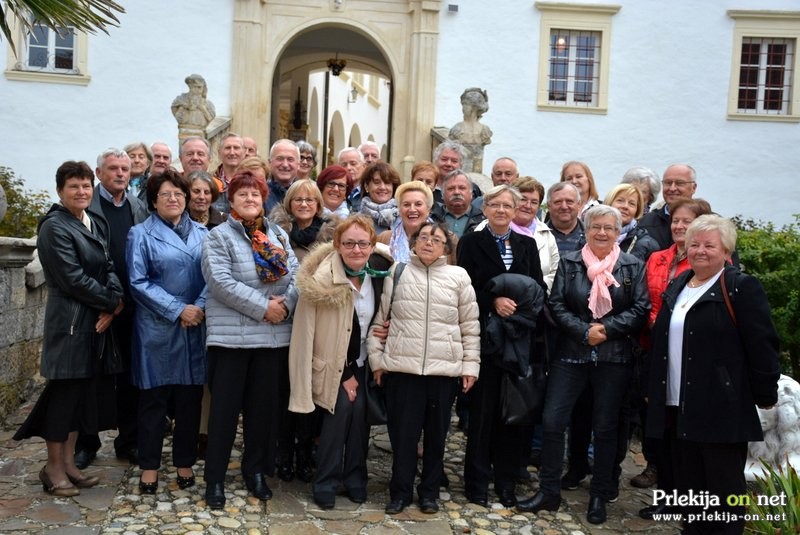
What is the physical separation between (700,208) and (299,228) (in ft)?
8.65

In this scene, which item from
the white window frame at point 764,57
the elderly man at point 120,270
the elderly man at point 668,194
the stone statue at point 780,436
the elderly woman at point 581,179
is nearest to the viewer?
the elderly man at point 120,270

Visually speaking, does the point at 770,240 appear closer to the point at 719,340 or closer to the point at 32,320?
the point at 719,340

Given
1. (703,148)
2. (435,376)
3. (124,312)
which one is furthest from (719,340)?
(703,148)

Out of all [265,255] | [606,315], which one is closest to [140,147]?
[265,255]

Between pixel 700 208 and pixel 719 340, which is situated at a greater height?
pixel 700 208

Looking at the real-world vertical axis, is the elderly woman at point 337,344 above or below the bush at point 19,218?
below

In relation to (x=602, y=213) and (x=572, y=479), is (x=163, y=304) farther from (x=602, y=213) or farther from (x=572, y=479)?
(x=572, y=479)

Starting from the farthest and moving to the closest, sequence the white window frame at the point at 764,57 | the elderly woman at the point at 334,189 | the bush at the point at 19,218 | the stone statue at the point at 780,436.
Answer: the white window frame at the point at 764,57 → the bush at the point at 19,218 → the elderly woman at the point at 334,189 → the stone statue at the point at 780,436

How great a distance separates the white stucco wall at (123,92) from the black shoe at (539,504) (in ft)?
37.6

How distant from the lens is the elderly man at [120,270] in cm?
555

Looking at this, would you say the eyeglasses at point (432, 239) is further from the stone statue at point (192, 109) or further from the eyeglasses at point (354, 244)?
the stone statue at point (192, 109)

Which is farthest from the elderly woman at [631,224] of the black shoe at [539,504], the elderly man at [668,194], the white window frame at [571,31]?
the white window frame at [571,31]

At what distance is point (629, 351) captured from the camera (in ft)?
17.0

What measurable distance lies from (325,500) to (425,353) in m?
1.09
